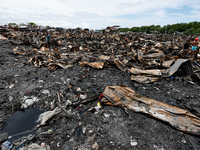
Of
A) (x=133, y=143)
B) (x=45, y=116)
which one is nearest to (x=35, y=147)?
(x=45, y=116)

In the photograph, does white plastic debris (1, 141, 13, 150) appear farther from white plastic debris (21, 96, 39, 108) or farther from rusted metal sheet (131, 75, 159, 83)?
rusted metal sheet (131, 75, 159, 83)

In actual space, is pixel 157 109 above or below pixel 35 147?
above

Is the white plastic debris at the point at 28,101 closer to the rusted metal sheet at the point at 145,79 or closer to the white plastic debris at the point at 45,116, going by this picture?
the white plastic debris at the point at 45,116

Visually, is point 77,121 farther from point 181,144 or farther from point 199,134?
point 199,134

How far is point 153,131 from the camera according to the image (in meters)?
2.23

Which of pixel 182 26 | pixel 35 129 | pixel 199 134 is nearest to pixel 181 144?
pixel 199 134

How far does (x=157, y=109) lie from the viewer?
2604 mm

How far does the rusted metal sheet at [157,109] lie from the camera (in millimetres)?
2232

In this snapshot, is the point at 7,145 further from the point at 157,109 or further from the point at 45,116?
the point at 157,109

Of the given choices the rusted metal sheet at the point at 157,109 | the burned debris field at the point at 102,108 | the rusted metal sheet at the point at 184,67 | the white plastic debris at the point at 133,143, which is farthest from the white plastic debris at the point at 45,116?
the rusted metal sheet at the point at 184,67

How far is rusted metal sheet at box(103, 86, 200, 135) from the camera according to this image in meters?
2.23

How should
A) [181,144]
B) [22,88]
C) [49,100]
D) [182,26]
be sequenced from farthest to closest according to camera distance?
[182,26] → [22,88] → [49,100] → [181,144]

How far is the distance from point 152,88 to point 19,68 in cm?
636

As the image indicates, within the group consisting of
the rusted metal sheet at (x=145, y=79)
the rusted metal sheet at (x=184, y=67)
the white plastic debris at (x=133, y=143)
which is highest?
the rusted metal sheet at (x=184, y=67)
